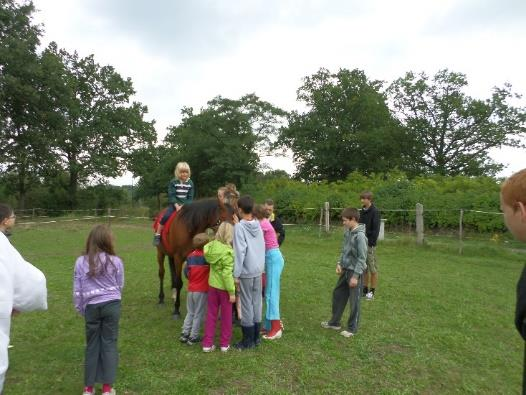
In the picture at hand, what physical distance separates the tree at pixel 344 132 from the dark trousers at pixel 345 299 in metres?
30.7

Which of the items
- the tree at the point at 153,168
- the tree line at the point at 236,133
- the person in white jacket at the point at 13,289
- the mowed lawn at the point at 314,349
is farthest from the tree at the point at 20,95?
the person in white jacket at the point at 13,289

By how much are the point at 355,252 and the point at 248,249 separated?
1.53m

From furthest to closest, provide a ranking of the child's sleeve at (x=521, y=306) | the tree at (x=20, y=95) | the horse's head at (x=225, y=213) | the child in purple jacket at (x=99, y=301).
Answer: the tree at (x=20, y=95) → the horse's head at (x=225, y=213) → the child in purple jacket at (x=99, y=301) → the child's sleeve at (x=521, y=306)

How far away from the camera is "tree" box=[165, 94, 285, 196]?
35.5 m

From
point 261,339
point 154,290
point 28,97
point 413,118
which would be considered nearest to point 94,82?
point 28,97

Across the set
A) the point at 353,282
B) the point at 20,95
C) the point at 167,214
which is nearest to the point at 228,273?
the point at 353,282

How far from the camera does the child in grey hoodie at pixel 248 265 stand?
15.1 ft

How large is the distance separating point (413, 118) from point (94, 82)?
2856 cm

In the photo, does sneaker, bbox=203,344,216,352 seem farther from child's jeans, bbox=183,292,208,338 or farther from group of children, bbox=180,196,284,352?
child's jeans, bbox=183,292,208,338

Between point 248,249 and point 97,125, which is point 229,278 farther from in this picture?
point 97,125

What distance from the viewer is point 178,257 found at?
19.1 ft

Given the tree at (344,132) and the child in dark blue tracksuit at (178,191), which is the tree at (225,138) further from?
the child in dark blue tracksuit at (178,191)

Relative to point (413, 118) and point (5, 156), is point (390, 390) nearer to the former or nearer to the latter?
point (5, 156)

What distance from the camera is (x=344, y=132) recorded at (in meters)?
36.3
